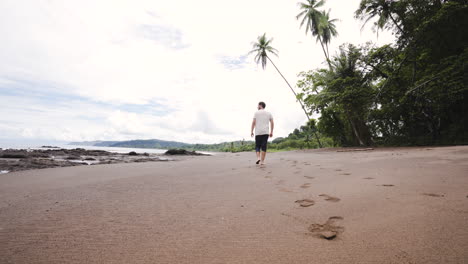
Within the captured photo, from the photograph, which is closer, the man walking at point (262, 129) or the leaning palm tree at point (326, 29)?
the man walking at point (262, 129)

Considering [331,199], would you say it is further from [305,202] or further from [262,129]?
[262,129]

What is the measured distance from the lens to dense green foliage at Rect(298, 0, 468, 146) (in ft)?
30.0

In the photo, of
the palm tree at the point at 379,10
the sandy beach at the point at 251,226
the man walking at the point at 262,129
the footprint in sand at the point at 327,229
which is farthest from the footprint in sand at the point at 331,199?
the palm tree at the point at 379,10

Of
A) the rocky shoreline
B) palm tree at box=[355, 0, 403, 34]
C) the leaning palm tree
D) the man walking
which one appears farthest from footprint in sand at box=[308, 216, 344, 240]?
the leaning palm tree

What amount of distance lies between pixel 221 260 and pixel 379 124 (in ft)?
55.2

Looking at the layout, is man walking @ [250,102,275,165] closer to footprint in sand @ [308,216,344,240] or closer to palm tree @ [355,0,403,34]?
footprint in sand @ [308,216,344,240]

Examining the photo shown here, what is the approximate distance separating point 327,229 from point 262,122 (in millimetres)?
4858

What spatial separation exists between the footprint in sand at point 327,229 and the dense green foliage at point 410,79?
11089 mm

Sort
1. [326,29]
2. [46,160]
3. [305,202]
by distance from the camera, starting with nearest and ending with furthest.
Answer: [305,202]
[46,160]
[326,29]

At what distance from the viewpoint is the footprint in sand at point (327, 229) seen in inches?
49.5

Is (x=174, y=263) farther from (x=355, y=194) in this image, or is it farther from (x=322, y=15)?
(x=322, y=15)

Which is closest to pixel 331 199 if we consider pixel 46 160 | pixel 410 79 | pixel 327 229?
pixel 327 229

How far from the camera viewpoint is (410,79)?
11.3 m

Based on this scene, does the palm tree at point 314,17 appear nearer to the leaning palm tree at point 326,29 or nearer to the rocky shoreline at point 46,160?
the leaning palm tree at point 326,29
